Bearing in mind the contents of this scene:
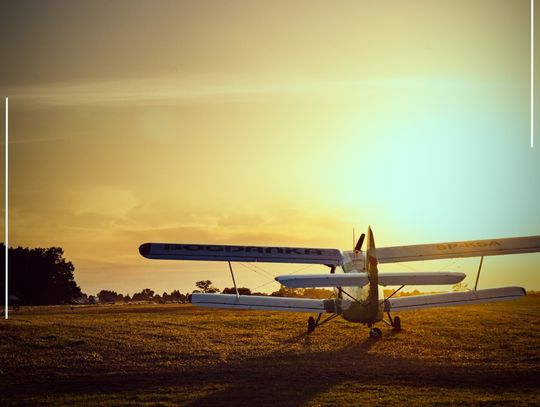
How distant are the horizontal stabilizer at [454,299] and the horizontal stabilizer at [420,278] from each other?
3.96m

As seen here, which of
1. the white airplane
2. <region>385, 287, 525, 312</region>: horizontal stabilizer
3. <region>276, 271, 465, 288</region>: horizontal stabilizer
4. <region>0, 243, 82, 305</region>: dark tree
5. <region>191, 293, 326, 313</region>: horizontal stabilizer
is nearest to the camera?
<region>276, 271, 465, 288</region>: horizontal stabilizer

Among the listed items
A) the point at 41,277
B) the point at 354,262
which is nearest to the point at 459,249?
the point at 354,262

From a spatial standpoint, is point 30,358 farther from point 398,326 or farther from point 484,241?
point 484,241

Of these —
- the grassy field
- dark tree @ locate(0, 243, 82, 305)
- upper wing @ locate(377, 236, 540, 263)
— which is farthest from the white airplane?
dark tree @ locate(0, 243, 82, 305)

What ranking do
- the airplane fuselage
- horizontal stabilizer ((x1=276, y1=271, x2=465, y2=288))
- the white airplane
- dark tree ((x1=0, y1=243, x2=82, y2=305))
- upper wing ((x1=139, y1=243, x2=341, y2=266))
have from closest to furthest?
horizontal stabilizer ((x1=276, y1=271, x2=465, y2=288)) < the airplane fuselage < the white airplane < upper wing ((x1=139, y1=243, x2=341, y2=266)) < dark tree ((x1=0, y1=243, x2=82, y2=305))

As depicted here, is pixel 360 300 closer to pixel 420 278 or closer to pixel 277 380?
pixel 420 278

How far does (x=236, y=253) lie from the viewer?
2131 cm

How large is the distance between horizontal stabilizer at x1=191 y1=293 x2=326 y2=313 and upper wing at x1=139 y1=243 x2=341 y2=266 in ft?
5.34

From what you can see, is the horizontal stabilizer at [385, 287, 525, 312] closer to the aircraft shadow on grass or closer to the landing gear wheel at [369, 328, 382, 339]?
the landing gear wheel at [369, 328, 382, 339]

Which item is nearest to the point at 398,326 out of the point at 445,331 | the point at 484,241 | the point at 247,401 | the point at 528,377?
the point at 445,331

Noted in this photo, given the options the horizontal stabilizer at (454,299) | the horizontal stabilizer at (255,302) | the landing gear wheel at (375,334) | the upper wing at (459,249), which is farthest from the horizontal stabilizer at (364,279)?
the horizontal stabilizer at (255,302)

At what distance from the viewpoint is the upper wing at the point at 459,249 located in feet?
69.4

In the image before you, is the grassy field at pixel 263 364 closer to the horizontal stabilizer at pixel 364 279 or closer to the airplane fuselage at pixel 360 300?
Result: the airplane fuselage at pixel 360 300

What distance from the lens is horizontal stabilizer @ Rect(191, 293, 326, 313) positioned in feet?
71.3
